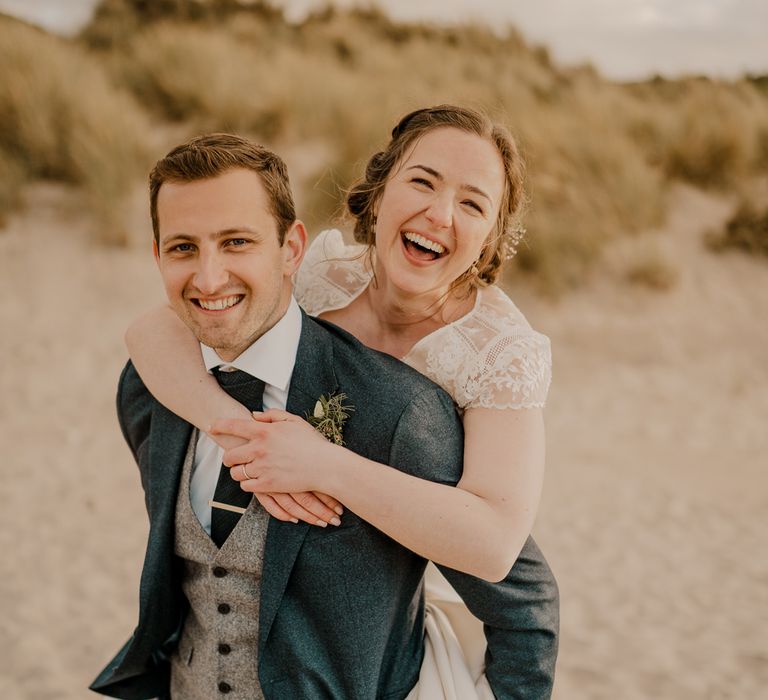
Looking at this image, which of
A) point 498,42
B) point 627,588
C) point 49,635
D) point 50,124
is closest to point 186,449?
point 49,635

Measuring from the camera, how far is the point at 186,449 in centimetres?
219

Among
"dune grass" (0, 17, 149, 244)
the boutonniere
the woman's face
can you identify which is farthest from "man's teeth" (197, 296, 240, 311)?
"dune grass" (0, 17, 149, 244)

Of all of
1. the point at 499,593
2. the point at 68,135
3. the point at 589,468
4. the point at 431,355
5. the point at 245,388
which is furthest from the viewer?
the point at 68,135

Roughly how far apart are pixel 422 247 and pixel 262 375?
72 centimetres

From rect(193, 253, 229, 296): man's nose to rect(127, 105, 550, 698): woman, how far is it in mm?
321

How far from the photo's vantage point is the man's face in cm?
199

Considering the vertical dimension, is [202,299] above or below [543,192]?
below

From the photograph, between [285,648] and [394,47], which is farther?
[394,47]

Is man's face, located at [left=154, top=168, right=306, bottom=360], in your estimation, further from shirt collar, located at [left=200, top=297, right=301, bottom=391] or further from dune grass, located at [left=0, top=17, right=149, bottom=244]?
dune grass, located at [left=0, top=17, right=149, bottom=244]

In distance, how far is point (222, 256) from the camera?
2.03 metres

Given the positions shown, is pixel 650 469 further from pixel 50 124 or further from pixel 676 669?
pixel 50 124

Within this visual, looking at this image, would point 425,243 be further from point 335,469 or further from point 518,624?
point 518,624

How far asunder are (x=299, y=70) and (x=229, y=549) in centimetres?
1116

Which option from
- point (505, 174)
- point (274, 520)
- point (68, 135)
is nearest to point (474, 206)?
point (505, 174)
